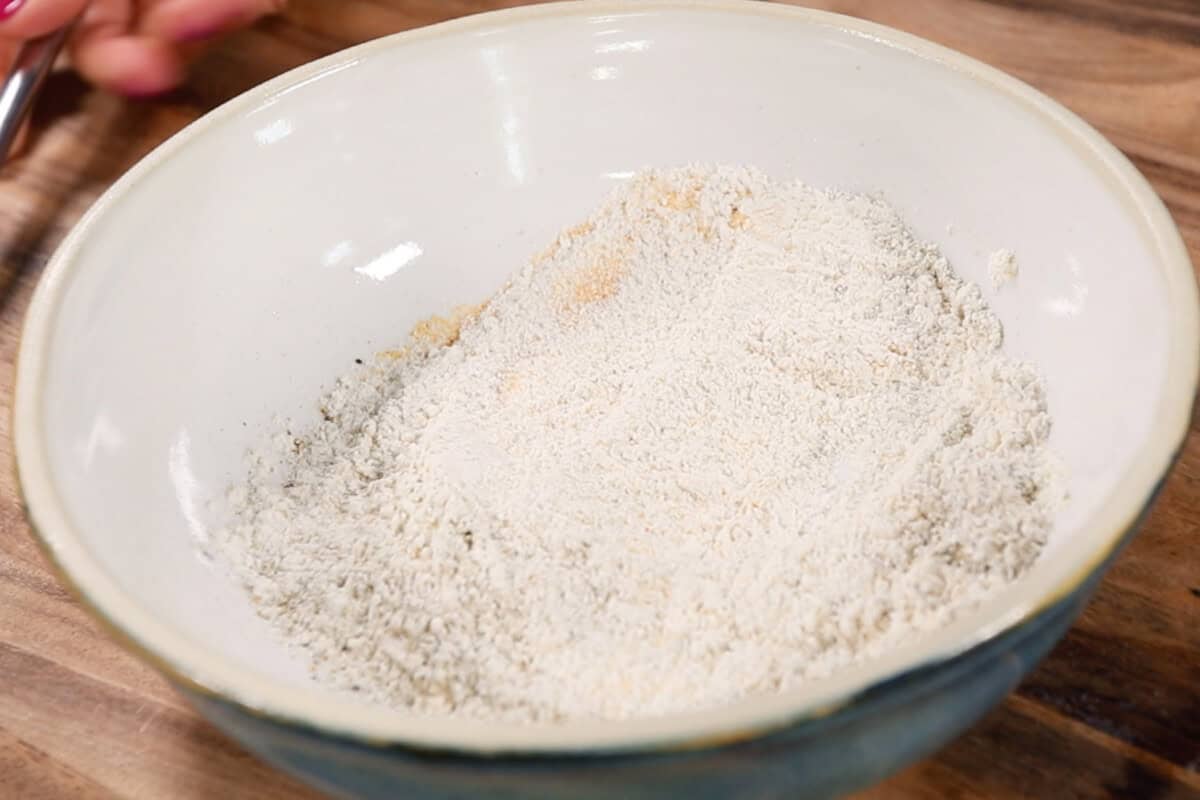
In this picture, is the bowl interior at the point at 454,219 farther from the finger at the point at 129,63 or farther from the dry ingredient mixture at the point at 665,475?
the finger at the point at 129,63

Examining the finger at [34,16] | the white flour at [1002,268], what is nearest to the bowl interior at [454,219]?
the white flour at [1002,268]

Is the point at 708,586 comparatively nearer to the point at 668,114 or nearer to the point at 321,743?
the point at 321,743

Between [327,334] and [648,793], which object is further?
[327,334]

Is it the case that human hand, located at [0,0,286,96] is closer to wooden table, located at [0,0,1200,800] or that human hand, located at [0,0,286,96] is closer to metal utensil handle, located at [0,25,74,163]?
metal utensil handle, located at [0,25,74,163]

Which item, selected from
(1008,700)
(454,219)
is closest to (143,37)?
(454,219)

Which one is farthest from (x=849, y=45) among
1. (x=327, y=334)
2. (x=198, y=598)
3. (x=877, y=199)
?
(x=198, y=598)

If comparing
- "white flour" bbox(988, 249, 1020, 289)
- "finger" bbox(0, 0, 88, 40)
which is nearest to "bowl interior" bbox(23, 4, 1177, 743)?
"white flour" bbox(988, 249, 1020, 289)
